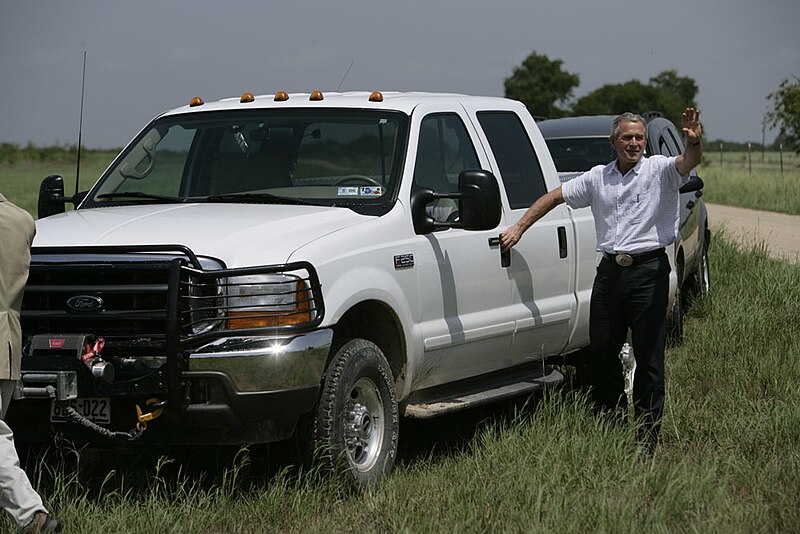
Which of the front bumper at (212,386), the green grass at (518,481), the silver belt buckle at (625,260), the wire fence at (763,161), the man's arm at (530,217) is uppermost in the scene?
the wire fence at (763,161)

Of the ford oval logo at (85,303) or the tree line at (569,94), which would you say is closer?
the ford oval logo at (85,303)

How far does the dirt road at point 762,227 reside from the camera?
59.3ft

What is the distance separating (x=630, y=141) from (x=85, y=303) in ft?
10.2

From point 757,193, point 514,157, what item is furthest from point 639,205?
point 757,193

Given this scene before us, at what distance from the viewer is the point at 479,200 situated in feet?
22.6

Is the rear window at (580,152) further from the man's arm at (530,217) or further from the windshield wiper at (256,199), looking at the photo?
the windshield wiper at (256,199)

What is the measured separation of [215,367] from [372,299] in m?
1.01

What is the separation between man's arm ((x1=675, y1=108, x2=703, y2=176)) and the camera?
7.11 meters

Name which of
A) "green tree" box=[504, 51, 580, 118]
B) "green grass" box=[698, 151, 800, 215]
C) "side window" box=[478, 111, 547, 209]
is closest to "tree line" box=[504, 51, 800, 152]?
"green tree" box=[504, 51, 580, 118]

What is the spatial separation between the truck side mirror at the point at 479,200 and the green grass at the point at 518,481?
3.66ft

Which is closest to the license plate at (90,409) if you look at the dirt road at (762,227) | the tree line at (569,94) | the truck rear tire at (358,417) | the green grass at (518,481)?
the green grass at (518,481)

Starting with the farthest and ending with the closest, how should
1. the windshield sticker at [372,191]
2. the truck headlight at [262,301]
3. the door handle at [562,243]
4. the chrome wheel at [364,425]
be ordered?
the door handle at [562,243] < the windshield sticker at [372,191] < the chrome wheel at [364,425] < the truck headlight at [262,301]

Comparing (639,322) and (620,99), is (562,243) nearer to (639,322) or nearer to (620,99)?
(639,322)

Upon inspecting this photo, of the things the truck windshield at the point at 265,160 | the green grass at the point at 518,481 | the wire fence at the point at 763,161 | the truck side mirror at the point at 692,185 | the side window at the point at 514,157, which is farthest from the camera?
the wire fence at the point at 763,161
